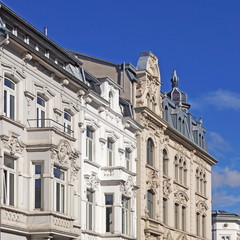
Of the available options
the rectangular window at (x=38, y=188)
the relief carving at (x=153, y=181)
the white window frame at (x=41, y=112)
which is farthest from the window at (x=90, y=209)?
the relief carving at (x=153, y=181)

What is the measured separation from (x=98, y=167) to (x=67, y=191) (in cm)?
692

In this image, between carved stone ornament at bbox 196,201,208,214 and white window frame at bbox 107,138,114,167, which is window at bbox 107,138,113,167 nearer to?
white window frame at bbox 107,138,114,167

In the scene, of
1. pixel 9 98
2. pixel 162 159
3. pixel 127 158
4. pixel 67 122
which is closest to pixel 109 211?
pixel 127 158

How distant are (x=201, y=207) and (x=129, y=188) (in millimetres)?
21030

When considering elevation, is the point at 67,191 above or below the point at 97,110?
below

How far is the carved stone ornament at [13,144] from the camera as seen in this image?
1305 inches

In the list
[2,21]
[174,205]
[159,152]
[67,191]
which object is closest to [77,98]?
[67,191]

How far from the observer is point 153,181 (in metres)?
53.5

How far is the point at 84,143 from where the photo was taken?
138ft

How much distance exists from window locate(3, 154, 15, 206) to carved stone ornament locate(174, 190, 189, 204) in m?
26.7

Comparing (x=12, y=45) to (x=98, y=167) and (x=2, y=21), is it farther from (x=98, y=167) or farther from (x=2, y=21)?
(x=98, y=167)

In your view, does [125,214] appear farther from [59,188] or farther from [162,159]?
[162,159]

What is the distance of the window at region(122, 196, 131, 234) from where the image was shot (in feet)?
150

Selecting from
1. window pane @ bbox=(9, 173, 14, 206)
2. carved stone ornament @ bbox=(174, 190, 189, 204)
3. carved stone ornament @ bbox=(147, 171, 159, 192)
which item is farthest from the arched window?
carved stone ornament @ bbox=(174, 190, 189, 204)
